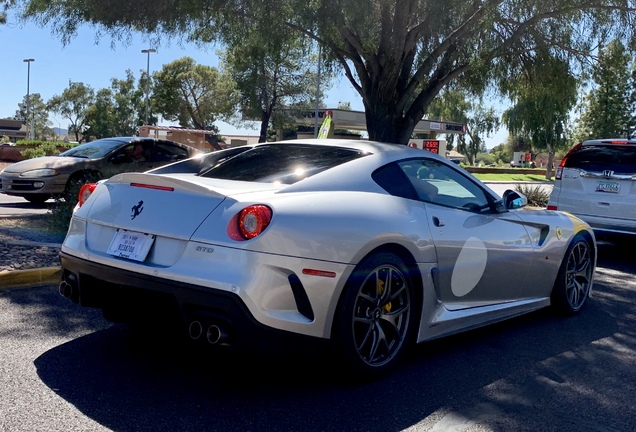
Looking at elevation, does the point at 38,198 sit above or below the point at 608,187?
below

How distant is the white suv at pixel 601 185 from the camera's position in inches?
365

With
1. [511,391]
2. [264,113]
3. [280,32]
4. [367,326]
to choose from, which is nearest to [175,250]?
[367,326]

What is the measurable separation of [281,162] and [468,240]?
1.41 m

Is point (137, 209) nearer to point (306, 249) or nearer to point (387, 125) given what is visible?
point (306, 249)

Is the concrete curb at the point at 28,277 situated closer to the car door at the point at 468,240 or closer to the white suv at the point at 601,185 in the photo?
the car door at the point at 468,240

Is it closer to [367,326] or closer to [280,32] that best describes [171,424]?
[367,326]

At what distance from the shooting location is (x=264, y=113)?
43281 mm

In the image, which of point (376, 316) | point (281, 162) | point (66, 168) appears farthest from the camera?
point (66, 168)

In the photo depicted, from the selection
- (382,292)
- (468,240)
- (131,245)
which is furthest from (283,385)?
(468,240)

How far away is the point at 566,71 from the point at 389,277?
10616 mm

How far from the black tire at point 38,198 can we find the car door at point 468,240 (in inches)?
368

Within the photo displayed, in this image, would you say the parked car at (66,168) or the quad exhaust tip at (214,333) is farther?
the parked car at (66,168)

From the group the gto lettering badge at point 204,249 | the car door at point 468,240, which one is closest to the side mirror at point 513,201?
the car door at point 468,240

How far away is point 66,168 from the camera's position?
12367mm
